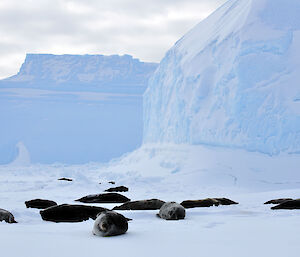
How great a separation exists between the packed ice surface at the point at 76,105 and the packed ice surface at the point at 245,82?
2195 centimetres

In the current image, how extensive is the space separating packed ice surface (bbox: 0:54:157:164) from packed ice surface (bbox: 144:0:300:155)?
22.0 m

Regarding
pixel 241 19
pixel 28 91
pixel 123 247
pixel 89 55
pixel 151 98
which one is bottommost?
pixel 123 247

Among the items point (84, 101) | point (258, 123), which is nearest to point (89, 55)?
point (84, 101)

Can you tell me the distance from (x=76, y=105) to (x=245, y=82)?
30.2m

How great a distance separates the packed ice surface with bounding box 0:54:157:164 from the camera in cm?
3941

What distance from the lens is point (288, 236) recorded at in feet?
9.44

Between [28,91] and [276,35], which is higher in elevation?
[28,91]

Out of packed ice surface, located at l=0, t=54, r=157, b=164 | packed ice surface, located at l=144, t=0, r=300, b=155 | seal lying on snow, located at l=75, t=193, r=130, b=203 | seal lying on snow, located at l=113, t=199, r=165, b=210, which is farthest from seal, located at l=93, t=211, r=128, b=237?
packed ice surface, located at l=0, t=54, r=157, b=164

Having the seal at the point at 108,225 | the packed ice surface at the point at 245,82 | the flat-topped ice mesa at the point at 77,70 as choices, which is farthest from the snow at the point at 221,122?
the flat-topped ice mesa at the point at 77,70

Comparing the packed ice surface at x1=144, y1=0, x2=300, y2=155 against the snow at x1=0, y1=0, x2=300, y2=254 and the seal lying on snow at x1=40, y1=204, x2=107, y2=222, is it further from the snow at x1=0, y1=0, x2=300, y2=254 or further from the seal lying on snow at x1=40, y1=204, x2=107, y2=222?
the seal lying on snow at x1=40, y1=204, x2=107, y2=222

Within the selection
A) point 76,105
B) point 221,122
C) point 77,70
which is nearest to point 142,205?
point 221,122

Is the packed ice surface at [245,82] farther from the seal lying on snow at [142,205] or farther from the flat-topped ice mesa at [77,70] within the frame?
the flat-topped ice mesa at [77,70]

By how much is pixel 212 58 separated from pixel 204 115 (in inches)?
108

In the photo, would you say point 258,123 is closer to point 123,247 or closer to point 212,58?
point 212,58
